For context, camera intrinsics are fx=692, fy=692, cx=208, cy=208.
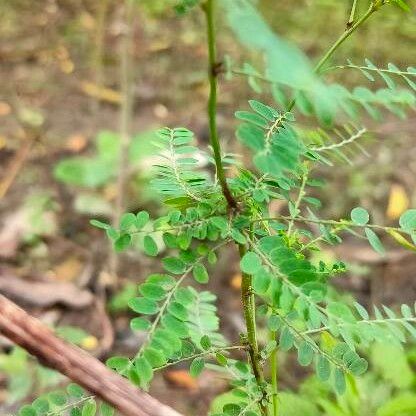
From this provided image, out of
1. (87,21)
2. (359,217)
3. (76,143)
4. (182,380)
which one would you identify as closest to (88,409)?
(359,217)

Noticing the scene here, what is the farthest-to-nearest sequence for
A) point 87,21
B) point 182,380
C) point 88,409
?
point 87,21 → point 182,380 → point 88,409

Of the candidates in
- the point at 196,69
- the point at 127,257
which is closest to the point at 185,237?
the point at 127,257

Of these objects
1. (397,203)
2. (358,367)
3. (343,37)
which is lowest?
(397,203)

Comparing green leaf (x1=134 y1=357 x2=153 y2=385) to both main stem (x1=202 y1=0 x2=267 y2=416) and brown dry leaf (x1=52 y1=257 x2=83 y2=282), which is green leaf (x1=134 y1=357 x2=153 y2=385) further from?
brown dry leaf (x1=52 y1=257 x2=83 y2=282)

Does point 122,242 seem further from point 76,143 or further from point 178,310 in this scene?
point 76,143

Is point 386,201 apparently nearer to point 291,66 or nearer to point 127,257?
point 127,257

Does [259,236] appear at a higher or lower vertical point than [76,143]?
higher

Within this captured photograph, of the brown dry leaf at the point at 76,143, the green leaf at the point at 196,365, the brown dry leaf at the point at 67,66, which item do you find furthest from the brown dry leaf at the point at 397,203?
the green leaf at the point at 196,365
